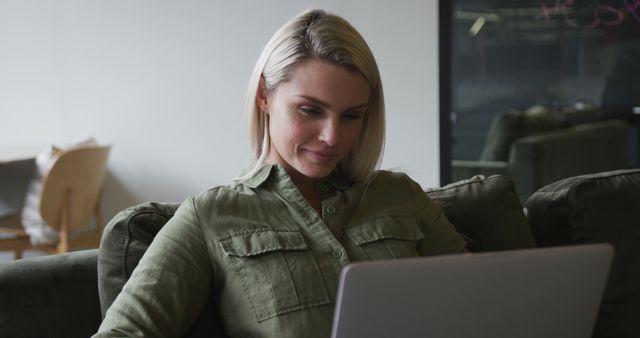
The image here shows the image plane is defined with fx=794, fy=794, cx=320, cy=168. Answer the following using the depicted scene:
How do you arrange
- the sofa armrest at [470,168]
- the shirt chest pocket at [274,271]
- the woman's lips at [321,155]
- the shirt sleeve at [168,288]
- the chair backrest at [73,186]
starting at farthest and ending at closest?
the sofa armrest at [470,168] < the chair backrest at [73,186] < the woman's lips at [321,155] < the shirt chest pocket at [274,271] < the shirt sleeve at [168,288]

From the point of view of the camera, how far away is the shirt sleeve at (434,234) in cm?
152

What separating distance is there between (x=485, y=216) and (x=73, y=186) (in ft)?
8.64

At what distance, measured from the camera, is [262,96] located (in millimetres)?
1476

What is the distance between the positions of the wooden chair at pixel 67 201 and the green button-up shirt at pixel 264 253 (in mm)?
2538

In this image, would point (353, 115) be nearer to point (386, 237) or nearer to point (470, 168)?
point (386, 237)

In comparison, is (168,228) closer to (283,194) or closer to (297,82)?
(283,194)

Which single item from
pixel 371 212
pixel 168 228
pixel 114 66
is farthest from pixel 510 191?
pixel 114 66

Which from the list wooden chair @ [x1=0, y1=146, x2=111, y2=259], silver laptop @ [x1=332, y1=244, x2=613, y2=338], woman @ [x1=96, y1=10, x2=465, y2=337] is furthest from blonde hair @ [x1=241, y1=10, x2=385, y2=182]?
wooden chair @ [x1=0, y1=146, x2=111, y2=259]

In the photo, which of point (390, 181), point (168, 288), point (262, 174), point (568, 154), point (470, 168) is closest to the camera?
point (168, 288)

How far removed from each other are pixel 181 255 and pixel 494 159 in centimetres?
306

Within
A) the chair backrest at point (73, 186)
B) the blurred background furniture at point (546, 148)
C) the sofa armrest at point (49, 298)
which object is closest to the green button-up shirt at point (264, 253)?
the sofa armrest at point (49, 298)

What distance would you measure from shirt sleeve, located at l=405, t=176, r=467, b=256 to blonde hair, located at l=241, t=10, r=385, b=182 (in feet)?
0.42

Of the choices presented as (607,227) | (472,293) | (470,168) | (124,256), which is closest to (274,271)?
(124,256)

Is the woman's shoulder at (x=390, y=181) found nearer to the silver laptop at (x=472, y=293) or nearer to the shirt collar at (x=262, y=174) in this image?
the shirt collar at (x=262, y=174)
